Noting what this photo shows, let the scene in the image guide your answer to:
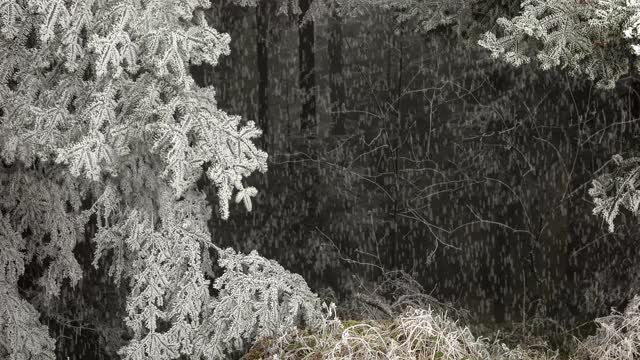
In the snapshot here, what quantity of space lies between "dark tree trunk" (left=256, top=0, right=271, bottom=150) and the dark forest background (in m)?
0.02

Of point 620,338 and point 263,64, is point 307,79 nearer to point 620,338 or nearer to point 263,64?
point 263,64

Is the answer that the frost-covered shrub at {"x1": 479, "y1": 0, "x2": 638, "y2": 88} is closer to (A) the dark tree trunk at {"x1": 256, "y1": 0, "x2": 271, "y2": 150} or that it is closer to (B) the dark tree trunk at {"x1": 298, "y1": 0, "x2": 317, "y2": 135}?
(B) the dark tree trunk at {"x1": 298, "y1": 0, "x2": 317, "y2": 135}

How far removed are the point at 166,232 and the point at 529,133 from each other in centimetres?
753

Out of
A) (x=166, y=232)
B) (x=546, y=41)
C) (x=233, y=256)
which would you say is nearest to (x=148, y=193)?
(x=166, y=232)

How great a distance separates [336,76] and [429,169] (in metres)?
2.71

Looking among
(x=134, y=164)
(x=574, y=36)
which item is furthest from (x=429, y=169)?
(x=134, y=164)

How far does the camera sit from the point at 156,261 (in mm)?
4996

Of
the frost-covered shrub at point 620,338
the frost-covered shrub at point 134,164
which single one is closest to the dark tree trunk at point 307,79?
the frost-covered shrub at point 134,164

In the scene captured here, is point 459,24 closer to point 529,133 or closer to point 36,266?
point 36,266

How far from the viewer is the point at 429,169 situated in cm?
1130

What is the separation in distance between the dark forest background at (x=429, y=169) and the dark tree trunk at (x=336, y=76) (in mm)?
23

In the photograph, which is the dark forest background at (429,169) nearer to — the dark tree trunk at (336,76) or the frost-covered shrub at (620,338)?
the dark tree trunk at (336,76)

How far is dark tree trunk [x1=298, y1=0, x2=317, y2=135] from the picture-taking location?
12.0 meters

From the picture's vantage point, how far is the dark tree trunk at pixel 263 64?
1228cm
